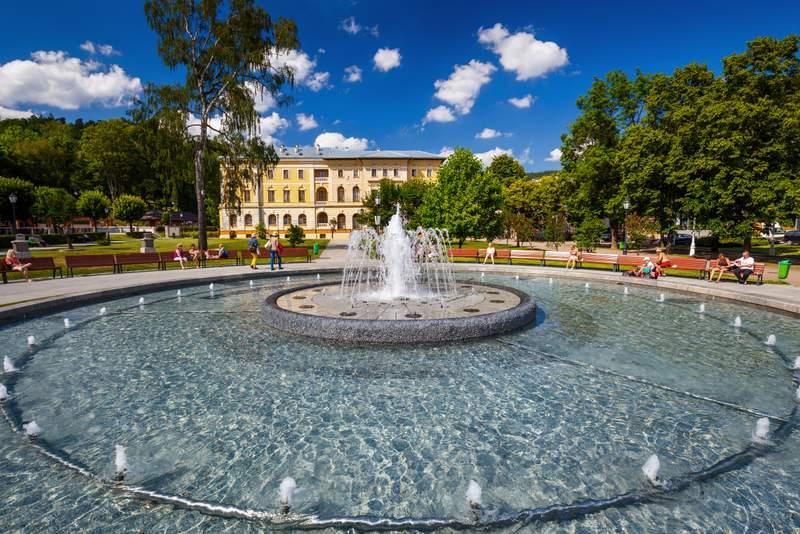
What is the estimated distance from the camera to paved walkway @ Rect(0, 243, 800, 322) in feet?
32.9

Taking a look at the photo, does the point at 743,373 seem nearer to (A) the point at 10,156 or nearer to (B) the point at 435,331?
(B) the point at 435,331

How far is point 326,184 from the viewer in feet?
191

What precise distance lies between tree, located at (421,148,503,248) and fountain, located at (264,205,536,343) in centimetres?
1521

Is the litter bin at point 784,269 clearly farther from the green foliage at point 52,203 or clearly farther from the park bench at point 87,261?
the green foliage at point 52,203

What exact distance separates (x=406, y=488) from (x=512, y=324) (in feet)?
17.4

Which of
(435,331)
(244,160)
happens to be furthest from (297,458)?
(244,160)

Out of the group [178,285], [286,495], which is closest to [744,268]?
[286,495]

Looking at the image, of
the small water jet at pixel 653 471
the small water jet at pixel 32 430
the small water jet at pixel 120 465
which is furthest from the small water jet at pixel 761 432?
the small water jet at pixel 32 430

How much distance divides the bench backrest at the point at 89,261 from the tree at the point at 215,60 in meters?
6.72

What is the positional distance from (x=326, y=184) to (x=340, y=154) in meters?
5.68

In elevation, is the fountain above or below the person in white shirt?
below

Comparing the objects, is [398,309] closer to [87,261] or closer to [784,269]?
[87,261]

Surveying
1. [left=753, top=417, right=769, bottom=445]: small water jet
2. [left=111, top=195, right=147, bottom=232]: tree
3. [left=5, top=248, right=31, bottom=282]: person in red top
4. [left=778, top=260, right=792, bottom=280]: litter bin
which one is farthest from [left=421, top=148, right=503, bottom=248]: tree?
[left=111, top=195, right=147, bottom=232]: tree

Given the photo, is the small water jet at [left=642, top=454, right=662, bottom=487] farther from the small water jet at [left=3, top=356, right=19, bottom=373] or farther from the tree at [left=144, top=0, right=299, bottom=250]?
the tree at [left=144, top=0, right=299, bottom=250]
